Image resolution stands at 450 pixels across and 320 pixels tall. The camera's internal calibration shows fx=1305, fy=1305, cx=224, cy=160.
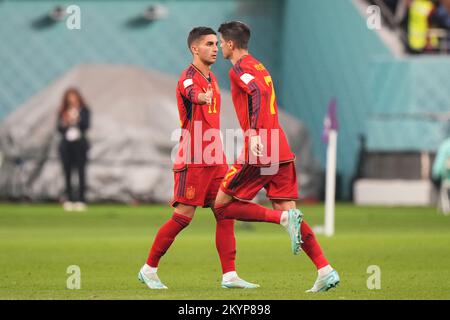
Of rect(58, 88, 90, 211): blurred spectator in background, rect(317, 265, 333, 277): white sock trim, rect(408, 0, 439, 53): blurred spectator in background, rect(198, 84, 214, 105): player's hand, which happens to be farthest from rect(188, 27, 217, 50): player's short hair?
rect(408, 0, 439, 53): blurred spectator in background

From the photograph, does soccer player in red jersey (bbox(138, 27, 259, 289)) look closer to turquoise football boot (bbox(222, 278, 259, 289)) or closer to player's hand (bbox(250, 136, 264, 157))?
turquoise football boot (bbox(222, 278, 259, 289))

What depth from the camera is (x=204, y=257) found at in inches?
561

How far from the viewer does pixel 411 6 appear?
30.9 metres

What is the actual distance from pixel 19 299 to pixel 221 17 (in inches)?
989

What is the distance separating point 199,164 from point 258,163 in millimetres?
654

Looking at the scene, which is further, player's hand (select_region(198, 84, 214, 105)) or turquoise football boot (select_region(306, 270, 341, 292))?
player's hand (select_region(198, 84, 214, 105))

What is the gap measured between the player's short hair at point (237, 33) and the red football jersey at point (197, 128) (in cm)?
43

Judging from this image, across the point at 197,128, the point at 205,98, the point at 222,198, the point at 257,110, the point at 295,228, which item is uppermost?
the point at 205,98

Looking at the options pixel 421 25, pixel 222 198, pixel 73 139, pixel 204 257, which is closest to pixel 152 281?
pixel 222 198

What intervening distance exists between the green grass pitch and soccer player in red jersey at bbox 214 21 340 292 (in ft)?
1.68

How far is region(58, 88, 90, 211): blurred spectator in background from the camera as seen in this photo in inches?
1019

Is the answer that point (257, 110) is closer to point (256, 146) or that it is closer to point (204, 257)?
point (256, 146)

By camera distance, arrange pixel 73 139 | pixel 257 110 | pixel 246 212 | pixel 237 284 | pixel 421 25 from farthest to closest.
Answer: pixel 421 25 < pixel 73 139 < pixel 237 284 < pixel 246 212 < pixel 257 110

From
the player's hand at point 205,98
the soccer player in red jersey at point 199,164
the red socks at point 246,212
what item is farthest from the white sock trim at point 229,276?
the player's hand at point 205,98
